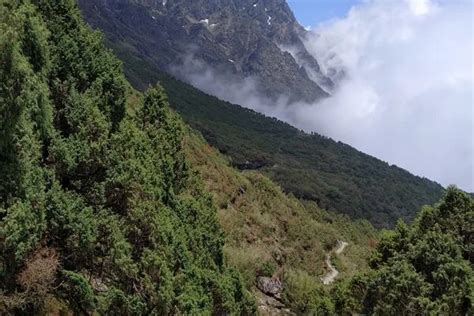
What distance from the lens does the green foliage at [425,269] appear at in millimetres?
19984

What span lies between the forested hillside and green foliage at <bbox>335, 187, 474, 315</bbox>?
5.00 metres

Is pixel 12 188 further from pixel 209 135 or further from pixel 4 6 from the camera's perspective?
pixel 209 135

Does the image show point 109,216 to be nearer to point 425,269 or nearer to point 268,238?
point 425,269

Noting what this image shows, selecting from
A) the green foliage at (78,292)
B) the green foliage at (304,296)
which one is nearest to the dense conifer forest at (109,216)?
the green foliage at (78,292)

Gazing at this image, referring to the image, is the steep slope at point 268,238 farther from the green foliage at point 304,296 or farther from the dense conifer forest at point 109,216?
the dense conifer forest at point 109,216

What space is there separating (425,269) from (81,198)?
12.4m

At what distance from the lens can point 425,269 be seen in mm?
21391

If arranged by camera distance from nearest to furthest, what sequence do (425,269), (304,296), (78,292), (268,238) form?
(78,292) < (425,269) < (304,296) < (268,238)

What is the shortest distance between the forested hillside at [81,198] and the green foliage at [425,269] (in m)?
5.00

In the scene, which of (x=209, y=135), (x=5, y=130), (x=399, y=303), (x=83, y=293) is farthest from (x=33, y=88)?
(x=209, y=135)

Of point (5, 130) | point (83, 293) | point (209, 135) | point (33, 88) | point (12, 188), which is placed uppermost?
point (209, 135)

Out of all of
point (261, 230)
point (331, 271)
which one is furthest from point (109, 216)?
point (331, 271)

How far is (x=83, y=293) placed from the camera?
52.8 feet

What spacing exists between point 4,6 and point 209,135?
176345 mm
